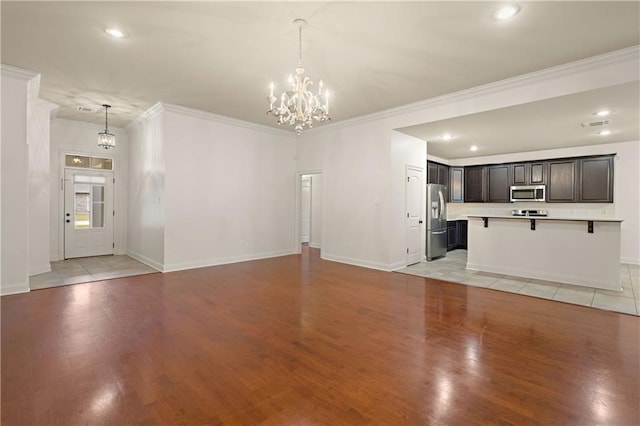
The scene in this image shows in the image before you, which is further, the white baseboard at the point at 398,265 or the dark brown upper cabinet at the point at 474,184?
the dark brown upper cabinet at the point at 474,184

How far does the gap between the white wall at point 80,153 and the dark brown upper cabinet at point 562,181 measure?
1092cm

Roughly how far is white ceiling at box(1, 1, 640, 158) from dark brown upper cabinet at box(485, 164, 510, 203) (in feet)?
11.7

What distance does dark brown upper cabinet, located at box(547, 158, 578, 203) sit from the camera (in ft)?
24.4

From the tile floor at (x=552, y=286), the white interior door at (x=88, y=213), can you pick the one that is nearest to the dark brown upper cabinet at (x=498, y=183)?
the tile floor at (x=552, y=286)

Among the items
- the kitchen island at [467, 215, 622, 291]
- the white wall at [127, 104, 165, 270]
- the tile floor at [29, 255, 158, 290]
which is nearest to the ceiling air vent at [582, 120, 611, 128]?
the kitchen island at [467, 215, 622, 291]

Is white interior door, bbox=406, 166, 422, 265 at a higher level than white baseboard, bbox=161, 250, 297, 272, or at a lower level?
higher

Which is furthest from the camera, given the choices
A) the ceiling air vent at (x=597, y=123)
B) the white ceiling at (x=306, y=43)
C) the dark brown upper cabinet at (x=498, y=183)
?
the dark brown upper cabinet at (x=498, y=183)

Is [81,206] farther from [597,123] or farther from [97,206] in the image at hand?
[597,123]

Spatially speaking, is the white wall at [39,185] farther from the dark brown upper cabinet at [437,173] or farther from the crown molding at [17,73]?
the dark brown upper cabinet at [437,173]

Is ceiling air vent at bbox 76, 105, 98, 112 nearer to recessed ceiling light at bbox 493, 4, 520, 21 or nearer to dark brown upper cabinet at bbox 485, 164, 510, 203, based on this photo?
recessed ceiling light at bbox 493, 4, 520, 21

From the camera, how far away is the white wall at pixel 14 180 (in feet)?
14.1

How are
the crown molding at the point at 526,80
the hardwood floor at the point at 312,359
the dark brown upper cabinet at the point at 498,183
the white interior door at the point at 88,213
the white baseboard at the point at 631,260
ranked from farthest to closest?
the dark brown upper cabinet at the point at 498,183 < the white interior door at the point at 88,213 < the white baseboard at the point at 631,260 < the crown molding at the point at 526,80 < the hardwood floor at the point at 312,359

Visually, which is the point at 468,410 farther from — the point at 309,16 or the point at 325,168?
the point at 325,168

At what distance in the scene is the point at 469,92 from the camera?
4.81 meters
